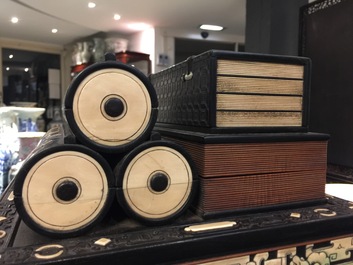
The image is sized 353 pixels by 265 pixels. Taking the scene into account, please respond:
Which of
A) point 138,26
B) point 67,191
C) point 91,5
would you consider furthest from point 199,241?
point 138,26

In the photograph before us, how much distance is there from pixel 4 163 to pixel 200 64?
125cm

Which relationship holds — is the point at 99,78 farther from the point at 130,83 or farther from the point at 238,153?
the point at 238,153

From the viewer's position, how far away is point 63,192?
1.56 feet

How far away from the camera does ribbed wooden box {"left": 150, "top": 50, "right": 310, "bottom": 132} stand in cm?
58

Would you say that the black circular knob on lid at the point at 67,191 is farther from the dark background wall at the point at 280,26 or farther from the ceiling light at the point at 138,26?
the ceiling light at the point at 138,26

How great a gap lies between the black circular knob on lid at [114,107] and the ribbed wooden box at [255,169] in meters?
0.15

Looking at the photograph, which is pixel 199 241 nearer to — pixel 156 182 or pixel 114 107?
pixel 156 182

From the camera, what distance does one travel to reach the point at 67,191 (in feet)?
1.57

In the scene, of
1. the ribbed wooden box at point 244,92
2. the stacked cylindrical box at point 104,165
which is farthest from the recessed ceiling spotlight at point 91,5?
the stacked cylindrical box at point 104,165

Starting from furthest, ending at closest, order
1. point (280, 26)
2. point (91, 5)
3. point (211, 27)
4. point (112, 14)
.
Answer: point (211, 27) < point (112, 14) < point (91, 5) < point (280, 26)

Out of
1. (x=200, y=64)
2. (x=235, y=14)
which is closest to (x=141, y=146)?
(x=200, y=64)

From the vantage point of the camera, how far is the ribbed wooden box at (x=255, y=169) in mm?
562

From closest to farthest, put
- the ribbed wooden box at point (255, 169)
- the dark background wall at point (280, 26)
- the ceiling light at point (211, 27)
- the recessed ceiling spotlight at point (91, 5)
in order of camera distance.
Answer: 1. the ribbed wooden box at point (255, 169)
2. the dark background wall at point (280, 26)
3. the recessed ceiling spotlight at point (91, 5)
4. the ceiling light at point (211, 27)

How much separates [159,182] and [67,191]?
0.48 ft
